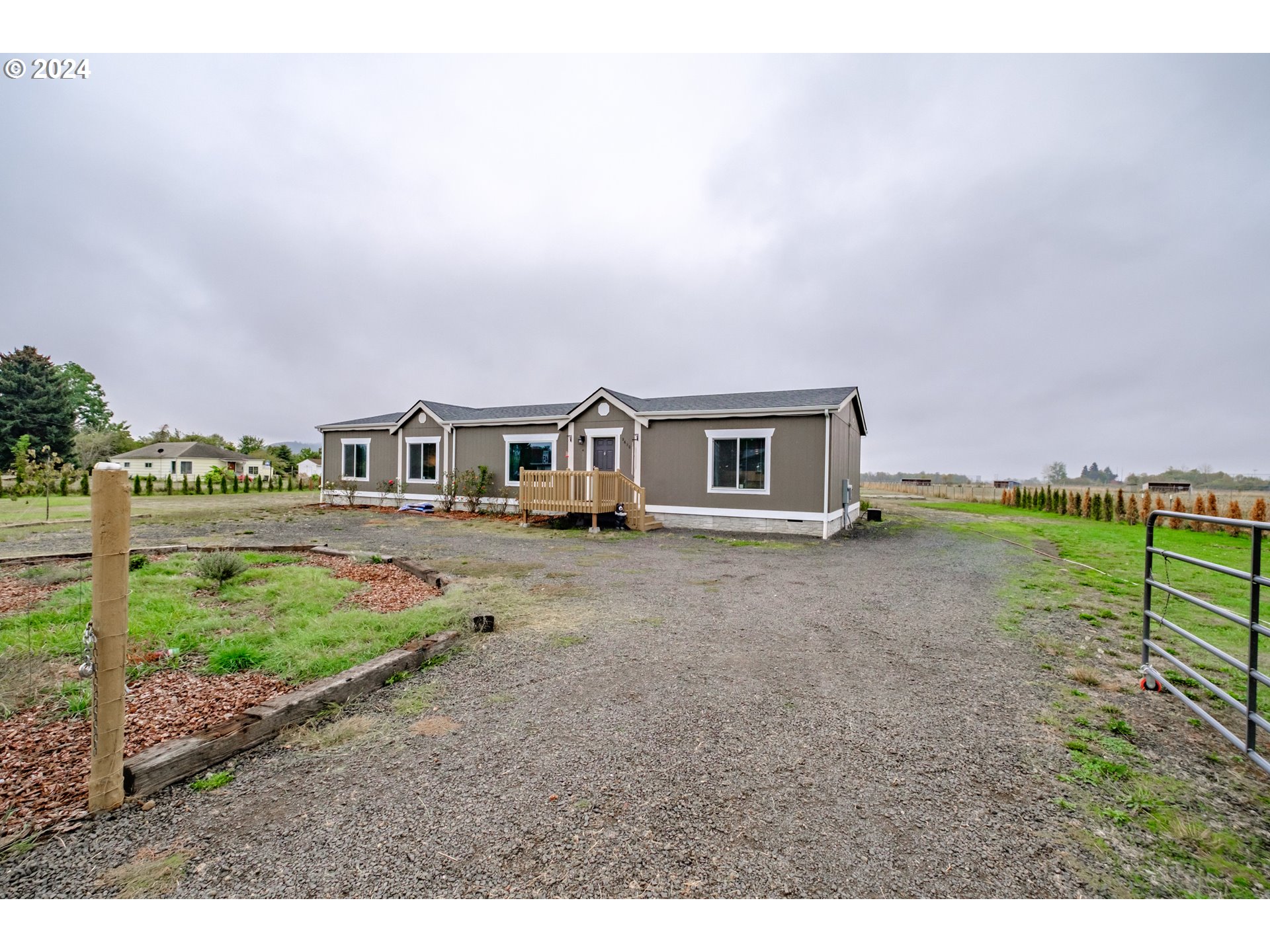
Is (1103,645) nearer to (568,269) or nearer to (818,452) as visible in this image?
(818,452)

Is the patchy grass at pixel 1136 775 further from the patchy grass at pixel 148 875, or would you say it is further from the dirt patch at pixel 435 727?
the patchy grass at pixel 148 875

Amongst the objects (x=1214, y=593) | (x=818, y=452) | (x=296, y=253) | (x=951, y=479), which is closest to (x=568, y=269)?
(x=296, y=253)

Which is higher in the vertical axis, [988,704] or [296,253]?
[296,253]

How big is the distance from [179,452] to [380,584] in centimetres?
4788

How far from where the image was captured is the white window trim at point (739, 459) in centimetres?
1324

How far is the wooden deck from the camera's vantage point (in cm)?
1348

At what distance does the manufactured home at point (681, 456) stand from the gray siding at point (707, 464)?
0.02m

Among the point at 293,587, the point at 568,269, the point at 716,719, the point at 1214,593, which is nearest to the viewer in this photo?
the point at 716,719

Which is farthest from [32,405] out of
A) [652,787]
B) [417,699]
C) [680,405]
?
[652,787]

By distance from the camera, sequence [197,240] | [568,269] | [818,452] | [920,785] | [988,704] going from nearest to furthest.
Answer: [920,785] < [988,704] < [818,452] < [197,240] < [568,269]

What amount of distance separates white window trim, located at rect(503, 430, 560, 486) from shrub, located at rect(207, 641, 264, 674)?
40.6 ft

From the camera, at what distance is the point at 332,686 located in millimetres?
3285

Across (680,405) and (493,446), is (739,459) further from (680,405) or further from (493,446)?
(493,446)

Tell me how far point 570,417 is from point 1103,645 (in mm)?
13578
